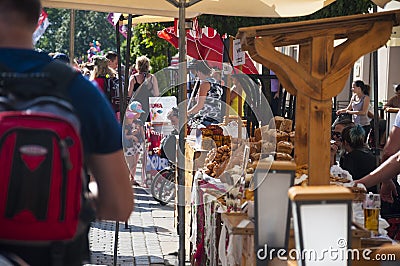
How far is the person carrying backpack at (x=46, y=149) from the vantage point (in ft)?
7.90

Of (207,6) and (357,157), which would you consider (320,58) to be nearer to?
(357,157)

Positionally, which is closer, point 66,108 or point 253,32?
point 66,108

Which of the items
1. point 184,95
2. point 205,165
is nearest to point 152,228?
point 205,165

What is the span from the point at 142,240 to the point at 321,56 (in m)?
5.24

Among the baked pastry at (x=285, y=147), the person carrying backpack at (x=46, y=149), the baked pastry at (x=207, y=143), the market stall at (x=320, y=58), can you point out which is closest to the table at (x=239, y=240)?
the market stall at (x=320, y=58)

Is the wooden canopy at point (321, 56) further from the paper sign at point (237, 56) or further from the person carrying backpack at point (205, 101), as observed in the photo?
the paper sign at point (237, 56)

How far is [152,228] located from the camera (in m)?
9.79

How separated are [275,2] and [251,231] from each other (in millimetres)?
3566

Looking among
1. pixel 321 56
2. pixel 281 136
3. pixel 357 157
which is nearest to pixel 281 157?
pixel 281 136

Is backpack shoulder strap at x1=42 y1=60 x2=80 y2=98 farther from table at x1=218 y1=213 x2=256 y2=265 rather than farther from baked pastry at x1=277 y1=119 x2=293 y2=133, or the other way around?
baked pastry at x1=277 y1=119 x2=293 y2=133

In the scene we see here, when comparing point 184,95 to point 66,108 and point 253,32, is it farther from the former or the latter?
point 66,108

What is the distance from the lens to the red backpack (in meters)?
2.41

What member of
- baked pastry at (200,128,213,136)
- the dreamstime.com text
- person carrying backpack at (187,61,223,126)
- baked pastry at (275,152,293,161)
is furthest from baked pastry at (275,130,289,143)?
person carrying backpack at (187,61,223,126)

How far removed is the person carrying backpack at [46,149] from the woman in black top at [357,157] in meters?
4.43
